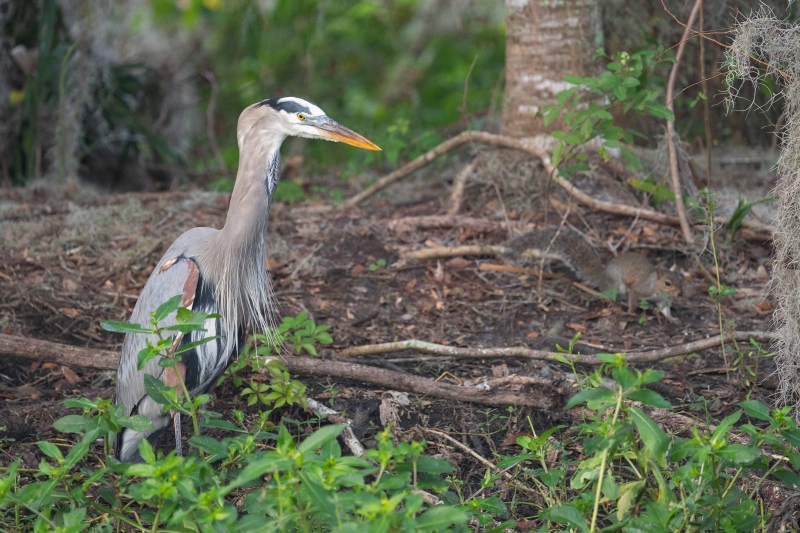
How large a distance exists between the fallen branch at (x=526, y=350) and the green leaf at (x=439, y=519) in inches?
56.7

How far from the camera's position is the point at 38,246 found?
191 inches

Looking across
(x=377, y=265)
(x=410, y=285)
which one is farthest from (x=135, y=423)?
(x=377, y=265)

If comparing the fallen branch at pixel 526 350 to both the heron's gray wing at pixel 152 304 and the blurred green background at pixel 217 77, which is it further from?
the blurred green background at pixel 217 77

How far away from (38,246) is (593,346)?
10.6 feet

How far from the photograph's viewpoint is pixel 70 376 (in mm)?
3787

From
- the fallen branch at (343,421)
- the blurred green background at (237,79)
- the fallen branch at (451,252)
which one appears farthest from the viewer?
the blurred green background at (237,79)

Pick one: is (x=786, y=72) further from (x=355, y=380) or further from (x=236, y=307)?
(x=236, y=307)

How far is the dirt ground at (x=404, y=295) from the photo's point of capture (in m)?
3.50

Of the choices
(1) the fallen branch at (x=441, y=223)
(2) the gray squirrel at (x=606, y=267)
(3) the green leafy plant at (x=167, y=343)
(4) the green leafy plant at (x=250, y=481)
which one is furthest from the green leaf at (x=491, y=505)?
(1) the fallen branch at (x=441, y=223)

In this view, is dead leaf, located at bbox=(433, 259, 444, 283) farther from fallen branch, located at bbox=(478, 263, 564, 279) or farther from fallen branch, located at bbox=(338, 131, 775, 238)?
fallen branch, located at bbox=(338, 131, 775, 238)

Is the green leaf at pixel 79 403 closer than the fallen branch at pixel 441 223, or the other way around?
the green leaf at pixel 79 403

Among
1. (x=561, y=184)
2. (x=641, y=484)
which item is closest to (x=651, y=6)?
(x=561, y=184)

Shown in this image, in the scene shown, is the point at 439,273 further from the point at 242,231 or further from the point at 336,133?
the point at 242,231

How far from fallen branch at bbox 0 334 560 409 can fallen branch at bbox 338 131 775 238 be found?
1.45 meters
